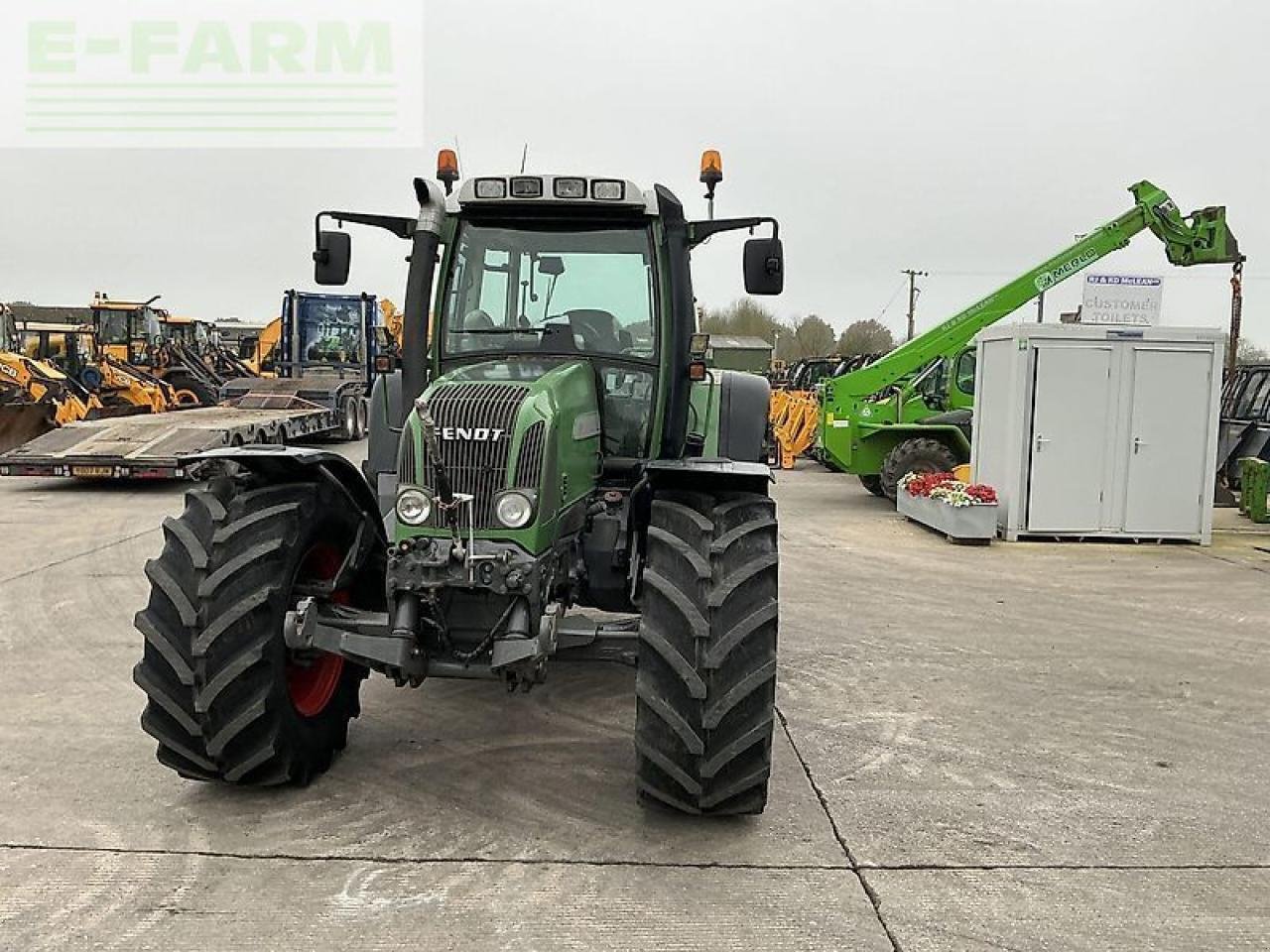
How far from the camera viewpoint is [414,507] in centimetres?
403

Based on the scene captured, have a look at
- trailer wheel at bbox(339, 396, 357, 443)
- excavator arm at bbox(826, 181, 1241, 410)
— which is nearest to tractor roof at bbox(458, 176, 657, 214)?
excavator arm at bbox(826, 181, 1241, 410)

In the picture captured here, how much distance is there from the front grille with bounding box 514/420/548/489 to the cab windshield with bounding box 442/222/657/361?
1.13 meters

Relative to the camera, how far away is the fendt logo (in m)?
4.09

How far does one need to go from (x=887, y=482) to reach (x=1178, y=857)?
35.2 ft

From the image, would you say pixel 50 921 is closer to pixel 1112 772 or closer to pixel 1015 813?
pixel 1015 813

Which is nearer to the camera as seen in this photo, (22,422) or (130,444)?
(130,444)

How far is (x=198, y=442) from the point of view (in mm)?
13656

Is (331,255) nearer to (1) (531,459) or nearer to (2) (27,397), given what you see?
(1) (531,459)

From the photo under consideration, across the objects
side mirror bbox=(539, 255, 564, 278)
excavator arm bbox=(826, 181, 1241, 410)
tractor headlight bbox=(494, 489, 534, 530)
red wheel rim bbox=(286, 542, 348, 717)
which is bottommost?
red wheel rim bbox=(286, 542, 348, 717)

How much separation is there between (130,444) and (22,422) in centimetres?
450

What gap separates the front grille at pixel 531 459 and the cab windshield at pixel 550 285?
3.70 ft

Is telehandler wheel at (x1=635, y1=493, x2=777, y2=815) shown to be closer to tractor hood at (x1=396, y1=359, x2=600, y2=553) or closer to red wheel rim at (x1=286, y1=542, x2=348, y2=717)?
tractor hood at (x1=396, y1=359, x2=600, y2=553)

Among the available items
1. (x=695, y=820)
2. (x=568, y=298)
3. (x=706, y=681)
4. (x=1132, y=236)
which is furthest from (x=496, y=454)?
(x=1132, y=236)

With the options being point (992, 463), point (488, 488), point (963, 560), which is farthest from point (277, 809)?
point (992, 463)
